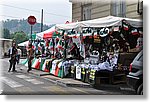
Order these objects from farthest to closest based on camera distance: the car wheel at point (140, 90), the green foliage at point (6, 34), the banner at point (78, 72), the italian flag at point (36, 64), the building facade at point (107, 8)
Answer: the italian flag at point (36, 64), the banner at point (78, 72), the building facade at point (107, 8), the green foliage at point (6, 34), the car wheel at point (140, 90)

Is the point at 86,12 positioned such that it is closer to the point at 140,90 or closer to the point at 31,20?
the point at 31,20

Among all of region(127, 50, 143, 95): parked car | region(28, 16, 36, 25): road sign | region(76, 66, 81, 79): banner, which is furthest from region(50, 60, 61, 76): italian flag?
region(127, 50, 143, 95): parked car

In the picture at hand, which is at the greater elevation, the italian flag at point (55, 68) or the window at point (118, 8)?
the window at point (118, 8)

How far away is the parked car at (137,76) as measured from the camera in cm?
480

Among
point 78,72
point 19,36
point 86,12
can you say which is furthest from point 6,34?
point 86,12

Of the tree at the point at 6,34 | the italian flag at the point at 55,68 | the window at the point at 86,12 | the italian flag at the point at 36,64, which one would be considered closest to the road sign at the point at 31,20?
the tree at the point at 6,34

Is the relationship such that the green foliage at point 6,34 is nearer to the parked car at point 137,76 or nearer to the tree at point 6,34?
the tree at point 6,34

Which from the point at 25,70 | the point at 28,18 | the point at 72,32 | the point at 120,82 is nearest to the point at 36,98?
the point at 28,18

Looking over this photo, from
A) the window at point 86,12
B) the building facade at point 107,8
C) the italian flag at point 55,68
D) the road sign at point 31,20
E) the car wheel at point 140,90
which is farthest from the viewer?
the italian flag at point 55,68

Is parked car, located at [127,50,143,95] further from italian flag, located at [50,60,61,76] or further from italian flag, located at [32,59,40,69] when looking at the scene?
italian flag, located at [32,59,40,69]

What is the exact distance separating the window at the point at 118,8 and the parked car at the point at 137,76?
177cm

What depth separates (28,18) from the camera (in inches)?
215

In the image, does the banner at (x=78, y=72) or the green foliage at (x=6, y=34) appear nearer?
the green foliage at (x=6, y=34)

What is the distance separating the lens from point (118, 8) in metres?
6.77
